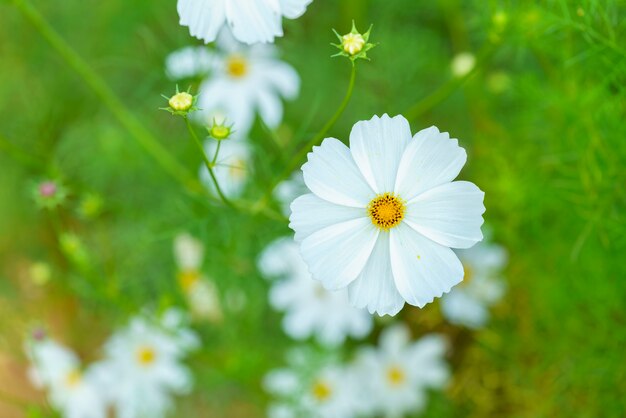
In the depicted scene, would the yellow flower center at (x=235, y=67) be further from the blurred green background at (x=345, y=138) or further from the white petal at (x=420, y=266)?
the white petal at (x=420, y=266)

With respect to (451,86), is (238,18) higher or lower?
lower

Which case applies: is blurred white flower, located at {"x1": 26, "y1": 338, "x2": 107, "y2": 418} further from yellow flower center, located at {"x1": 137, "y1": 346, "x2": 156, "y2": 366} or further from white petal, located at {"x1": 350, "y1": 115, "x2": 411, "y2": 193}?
white petal, located at {"x1": 350, "y1": 115, "x2": 411, "y2": 193}

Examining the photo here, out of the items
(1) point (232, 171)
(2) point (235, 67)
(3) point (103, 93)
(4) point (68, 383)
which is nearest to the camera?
(3) point (103, 93)

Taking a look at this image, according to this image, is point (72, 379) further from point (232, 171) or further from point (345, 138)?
point (345, 138)

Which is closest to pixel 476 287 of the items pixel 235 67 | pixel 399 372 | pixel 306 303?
pixel 399 372

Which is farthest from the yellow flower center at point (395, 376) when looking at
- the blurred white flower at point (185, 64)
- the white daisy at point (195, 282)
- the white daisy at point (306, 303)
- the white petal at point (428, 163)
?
the white petal at point (428, 163)

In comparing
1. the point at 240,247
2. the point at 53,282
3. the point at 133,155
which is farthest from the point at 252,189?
the point at 53,282

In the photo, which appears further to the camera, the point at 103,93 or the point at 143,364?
the point at 143,364
